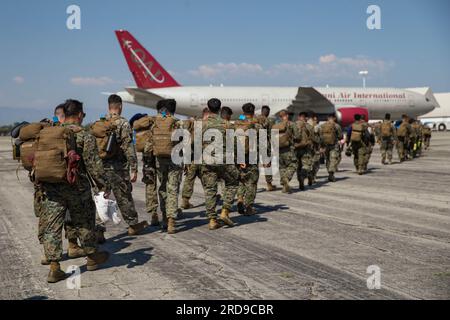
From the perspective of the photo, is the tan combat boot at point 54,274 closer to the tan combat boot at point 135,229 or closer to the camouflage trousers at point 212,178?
the tan combat boot at point 135,229

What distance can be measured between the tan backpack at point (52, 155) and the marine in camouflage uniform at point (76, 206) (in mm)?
168

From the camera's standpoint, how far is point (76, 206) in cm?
482

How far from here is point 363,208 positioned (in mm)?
8609

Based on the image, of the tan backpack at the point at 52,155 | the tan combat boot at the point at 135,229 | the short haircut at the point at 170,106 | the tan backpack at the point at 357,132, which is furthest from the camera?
the tan backpack at the point at 357,132

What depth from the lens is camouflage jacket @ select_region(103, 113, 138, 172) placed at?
6340 mm

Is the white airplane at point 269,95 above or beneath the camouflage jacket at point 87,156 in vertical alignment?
above

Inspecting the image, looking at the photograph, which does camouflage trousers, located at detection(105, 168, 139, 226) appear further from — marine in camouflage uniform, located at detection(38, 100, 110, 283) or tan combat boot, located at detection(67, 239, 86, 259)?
marine in camouflage uniform, located at detection(38, 100, 110, 283)

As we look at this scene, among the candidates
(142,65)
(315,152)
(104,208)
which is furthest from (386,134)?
(142,65)

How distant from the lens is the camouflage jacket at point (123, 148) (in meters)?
6.34

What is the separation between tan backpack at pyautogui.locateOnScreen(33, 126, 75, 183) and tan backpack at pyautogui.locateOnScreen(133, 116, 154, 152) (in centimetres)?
231

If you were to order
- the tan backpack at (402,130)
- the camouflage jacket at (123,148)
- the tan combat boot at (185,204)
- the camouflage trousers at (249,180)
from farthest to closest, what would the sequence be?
1. the tan backpack at (402,130)
2. the tan combat boot at (185,204)
3. the camouflage trousers at (249,180)
4. the camouflage jacket at (123,148)

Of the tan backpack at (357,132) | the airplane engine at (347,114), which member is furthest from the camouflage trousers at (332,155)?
the airplane engine at (347,114)

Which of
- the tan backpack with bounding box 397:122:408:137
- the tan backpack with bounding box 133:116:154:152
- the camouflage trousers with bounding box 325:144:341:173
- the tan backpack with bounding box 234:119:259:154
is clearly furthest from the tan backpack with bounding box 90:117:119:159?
the tan backpack with bounding box 397:122:408:137

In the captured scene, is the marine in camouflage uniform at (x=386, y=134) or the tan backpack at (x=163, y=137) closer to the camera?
the tan backpack at (x=163, y=137)
